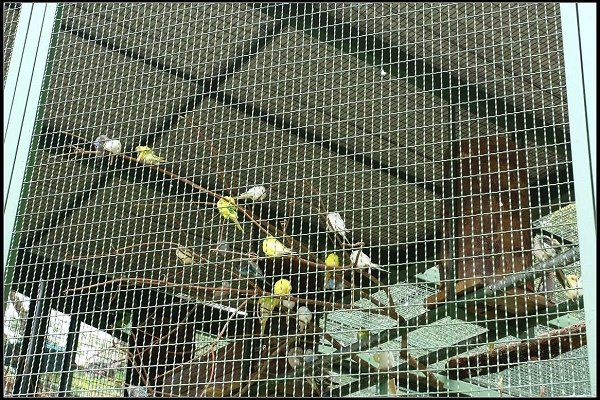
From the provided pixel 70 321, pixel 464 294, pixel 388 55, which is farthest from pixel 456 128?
pixel 70 321

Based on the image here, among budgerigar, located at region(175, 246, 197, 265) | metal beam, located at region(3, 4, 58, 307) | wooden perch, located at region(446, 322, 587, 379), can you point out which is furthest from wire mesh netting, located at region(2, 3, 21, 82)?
wooden perch, located at region(446, 322, 587, 379)

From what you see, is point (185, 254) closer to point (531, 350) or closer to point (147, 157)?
point (147, 157)

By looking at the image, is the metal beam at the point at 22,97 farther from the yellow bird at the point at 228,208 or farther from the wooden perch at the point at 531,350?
the wooden perch at the point at 531,350

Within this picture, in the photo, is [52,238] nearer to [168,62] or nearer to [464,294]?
[168,62]

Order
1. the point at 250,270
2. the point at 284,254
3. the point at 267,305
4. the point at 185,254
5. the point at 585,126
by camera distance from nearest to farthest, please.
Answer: the point at 585,126, the point at 185,254, the point at 284,254, the point at 267,305, the point at 250,270

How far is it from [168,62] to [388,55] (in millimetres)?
546

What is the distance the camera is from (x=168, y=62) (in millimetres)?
2008

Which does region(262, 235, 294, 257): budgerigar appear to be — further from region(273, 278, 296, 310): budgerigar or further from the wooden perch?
the wooden perch

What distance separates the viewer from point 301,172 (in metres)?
2.32

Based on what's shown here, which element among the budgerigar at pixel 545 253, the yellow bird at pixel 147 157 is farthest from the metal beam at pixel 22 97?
the budgerigar at pixel 545 253

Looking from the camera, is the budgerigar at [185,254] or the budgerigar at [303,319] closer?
the budgerigar at [185,254]

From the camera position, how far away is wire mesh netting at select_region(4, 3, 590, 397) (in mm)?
1738

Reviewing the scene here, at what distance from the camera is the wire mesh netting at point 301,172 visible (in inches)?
68.4

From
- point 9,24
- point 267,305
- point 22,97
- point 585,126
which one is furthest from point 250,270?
point 585,126
